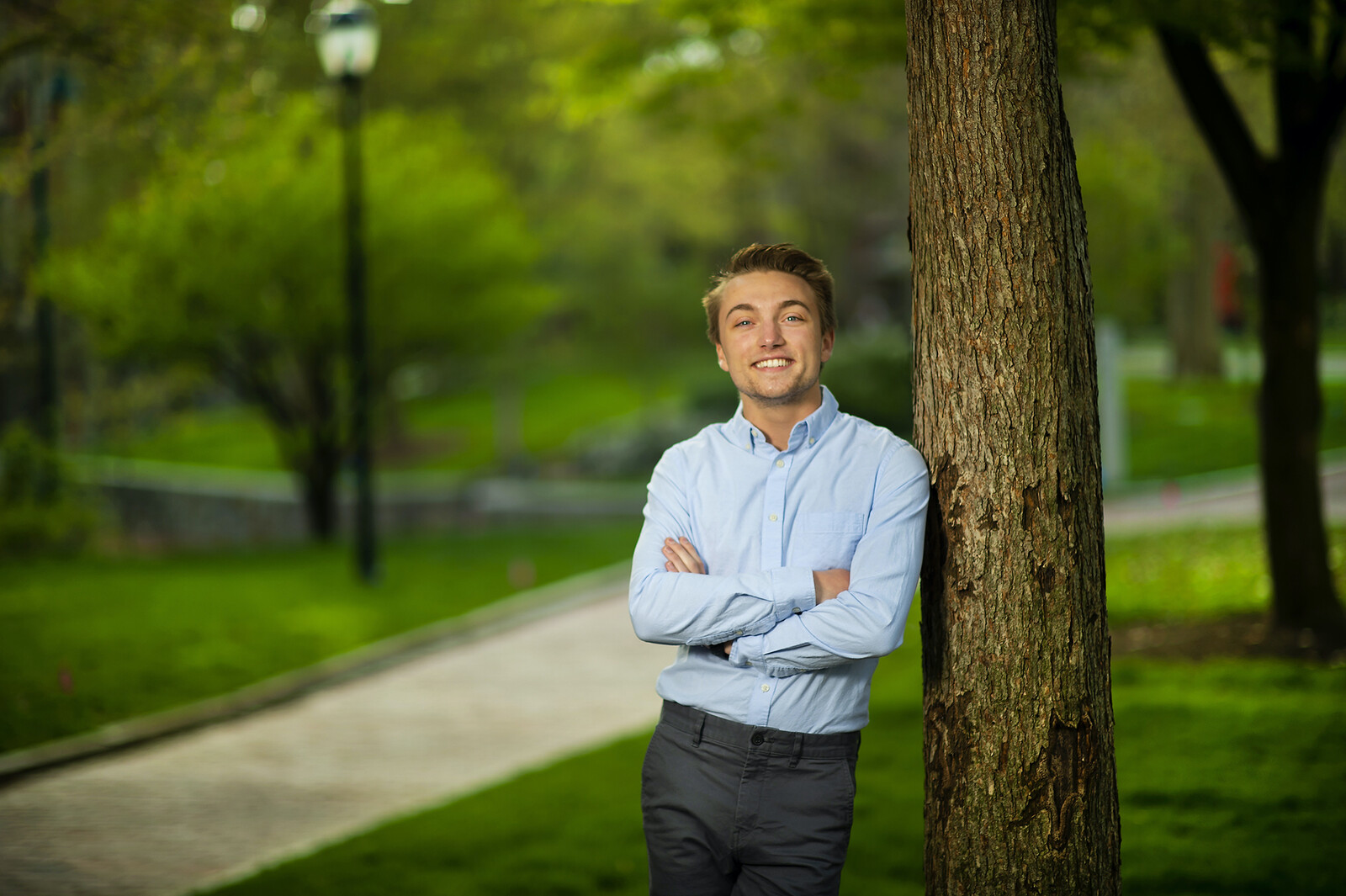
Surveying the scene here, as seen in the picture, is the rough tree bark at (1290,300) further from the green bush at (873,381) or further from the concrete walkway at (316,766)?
the green bush at (873,381)

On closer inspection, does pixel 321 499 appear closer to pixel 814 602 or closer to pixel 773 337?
pixel 773 337

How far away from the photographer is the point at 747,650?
2.76 m

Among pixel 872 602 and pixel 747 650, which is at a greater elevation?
pixel 872 602

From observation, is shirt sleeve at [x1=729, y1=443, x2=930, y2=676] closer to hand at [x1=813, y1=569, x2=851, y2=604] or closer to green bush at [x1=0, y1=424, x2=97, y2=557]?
hand at [x1=813, y1=569, x2=851, y2=604]

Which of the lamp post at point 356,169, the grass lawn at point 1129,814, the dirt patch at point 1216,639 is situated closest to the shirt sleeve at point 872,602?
the grass lawn at point 1129,814

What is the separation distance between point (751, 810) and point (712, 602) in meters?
0.46

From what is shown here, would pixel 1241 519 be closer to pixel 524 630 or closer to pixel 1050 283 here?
pixel 524 630

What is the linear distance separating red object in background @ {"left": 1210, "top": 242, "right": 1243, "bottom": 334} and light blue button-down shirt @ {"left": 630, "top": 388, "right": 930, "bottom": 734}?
2048 cm

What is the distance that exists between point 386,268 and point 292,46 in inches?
243

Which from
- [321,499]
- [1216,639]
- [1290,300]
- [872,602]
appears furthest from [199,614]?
[872,602]

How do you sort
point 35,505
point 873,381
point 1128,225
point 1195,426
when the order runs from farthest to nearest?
point 873,381, point 1195,426, point 1128,225, point 35,505

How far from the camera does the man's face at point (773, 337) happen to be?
289 centimetres

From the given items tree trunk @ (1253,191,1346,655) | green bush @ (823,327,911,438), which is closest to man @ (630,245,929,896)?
tree trunk @ (1253,191,1346,655)

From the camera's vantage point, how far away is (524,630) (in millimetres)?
11531
